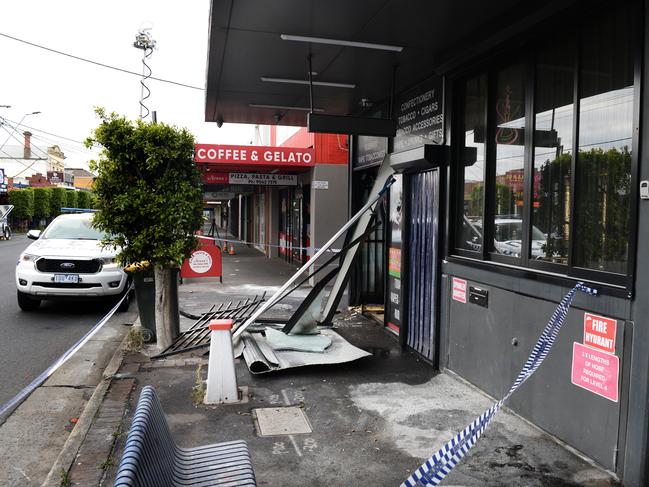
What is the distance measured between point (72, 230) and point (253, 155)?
5082mm

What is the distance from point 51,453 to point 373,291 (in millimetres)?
6448

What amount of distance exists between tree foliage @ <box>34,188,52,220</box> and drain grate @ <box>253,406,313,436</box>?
47.8 m

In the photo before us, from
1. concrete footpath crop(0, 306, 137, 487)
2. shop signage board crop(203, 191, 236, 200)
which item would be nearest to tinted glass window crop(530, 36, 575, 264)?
concrete footpath crop(0, 306, 137, 487)

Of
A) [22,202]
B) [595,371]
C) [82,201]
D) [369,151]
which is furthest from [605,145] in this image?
[82,201]

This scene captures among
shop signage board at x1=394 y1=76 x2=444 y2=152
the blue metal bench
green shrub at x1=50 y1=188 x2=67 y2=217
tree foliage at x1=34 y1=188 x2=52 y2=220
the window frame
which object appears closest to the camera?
the blue metal bench

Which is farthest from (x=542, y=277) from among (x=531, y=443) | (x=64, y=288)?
(x=64, y=288)

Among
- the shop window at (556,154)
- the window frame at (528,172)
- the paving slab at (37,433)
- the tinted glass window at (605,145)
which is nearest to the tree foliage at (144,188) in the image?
the paving slab at (37,433)

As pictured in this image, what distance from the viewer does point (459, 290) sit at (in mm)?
5875

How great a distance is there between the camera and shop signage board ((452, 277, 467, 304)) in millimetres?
5776

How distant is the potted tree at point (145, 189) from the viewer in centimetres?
660

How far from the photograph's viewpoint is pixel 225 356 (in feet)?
17.2

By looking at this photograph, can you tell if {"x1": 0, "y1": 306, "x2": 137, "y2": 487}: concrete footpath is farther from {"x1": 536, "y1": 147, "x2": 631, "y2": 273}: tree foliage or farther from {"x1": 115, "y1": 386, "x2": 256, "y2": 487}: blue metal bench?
{"x1": 536, "y1": 147, "x2": 631, "y2": 273}: tree foliage

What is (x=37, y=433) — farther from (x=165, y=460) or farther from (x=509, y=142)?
(x=509, y=142)

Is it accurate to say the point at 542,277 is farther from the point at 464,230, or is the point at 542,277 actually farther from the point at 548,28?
the point at 548,28
